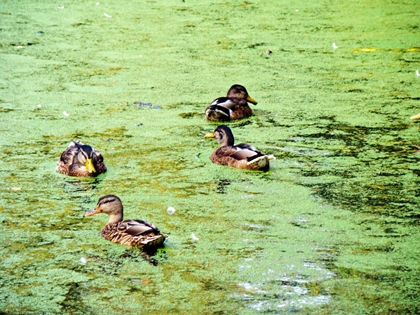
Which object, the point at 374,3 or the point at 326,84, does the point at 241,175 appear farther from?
the point at 374,3

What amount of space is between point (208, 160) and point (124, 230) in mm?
1560

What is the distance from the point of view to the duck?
531 cm

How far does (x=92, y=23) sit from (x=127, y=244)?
19.0 feet

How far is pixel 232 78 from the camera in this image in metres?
7.52

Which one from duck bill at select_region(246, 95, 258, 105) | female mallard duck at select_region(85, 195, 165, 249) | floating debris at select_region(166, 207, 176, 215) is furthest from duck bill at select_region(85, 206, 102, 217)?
duck bill at select_region(246, 95, 258, 105)

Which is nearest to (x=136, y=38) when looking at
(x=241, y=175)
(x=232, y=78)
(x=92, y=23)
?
(x=92, y=23)

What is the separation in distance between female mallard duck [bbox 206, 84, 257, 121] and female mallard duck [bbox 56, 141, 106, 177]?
1310mm

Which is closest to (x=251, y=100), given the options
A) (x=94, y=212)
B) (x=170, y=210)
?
(x=170, y=210)

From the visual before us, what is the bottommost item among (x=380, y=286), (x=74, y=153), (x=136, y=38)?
(x=380, y=286)

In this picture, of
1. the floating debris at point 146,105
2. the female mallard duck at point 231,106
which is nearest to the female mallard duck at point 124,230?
the female mallard duck at point 231,106

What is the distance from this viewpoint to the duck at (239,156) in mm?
5312

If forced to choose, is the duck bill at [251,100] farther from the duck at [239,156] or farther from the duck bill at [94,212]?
the duck bill at [94,212]

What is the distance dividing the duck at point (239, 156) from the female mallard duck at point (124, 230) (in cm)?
120

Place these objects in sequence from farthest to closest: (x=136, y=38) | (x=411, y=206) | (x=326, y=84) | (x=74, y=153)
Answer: (x=136, y=38), (x=326, y=84), (x=74, y=153), (x=411, y=206)
